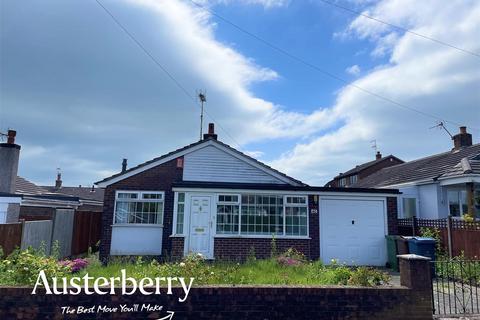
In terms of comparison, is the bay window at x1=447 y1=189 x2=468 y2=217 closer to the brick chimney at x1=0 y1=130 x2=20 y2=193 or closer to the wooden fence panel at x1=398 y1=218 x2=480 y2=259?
the wooden fence panel at x1=398 y1=218 x2=480 y2=259

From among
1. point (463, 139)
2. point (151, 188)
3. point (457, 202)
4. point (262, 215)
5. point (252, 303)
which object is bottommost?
point (252, 303)

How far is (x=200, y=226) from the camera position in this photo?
1289 centimetres

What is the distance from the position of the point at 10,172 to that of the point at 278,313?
58.7 feet

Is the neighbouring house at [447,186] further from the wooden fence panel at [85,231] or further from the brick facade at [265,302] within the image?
the wooden fence panel at [85,231]

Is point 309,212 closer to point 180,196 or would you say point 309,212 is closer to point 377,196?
point 377,196

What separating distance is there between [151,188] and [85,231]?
3899 mm

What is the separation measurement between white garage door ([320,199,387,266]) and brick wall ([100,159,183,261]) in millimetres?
6096

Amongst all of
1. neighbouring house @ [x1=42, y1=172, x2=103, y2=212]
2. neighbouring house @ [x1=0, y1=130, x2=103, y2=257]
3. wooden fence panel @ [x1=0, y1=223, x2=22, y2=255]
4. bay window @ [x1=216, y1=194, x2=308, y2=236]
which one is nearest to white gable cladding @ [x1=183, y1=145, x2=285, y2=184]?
bay window @ [x1=216, y1=194, x2=308, y2=236]

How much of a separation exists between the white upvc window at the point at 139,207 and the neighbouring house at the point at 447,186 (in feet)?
43.4

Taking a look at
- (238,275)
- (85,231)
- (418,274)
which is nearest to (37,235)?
(85,231)

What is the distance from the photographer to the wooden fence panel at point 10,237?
10086 mm

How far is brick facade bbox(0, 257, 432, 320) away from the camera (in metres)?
5.46

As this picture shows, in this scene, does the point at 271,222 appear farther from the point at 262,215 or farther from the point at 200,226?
the point at 200,226

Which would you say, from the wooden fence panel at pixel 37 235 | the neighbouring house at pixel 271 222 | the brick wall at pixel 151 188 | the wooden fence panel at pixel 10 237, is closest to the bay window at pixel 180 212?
the neighbouring house at pixel 271 222
